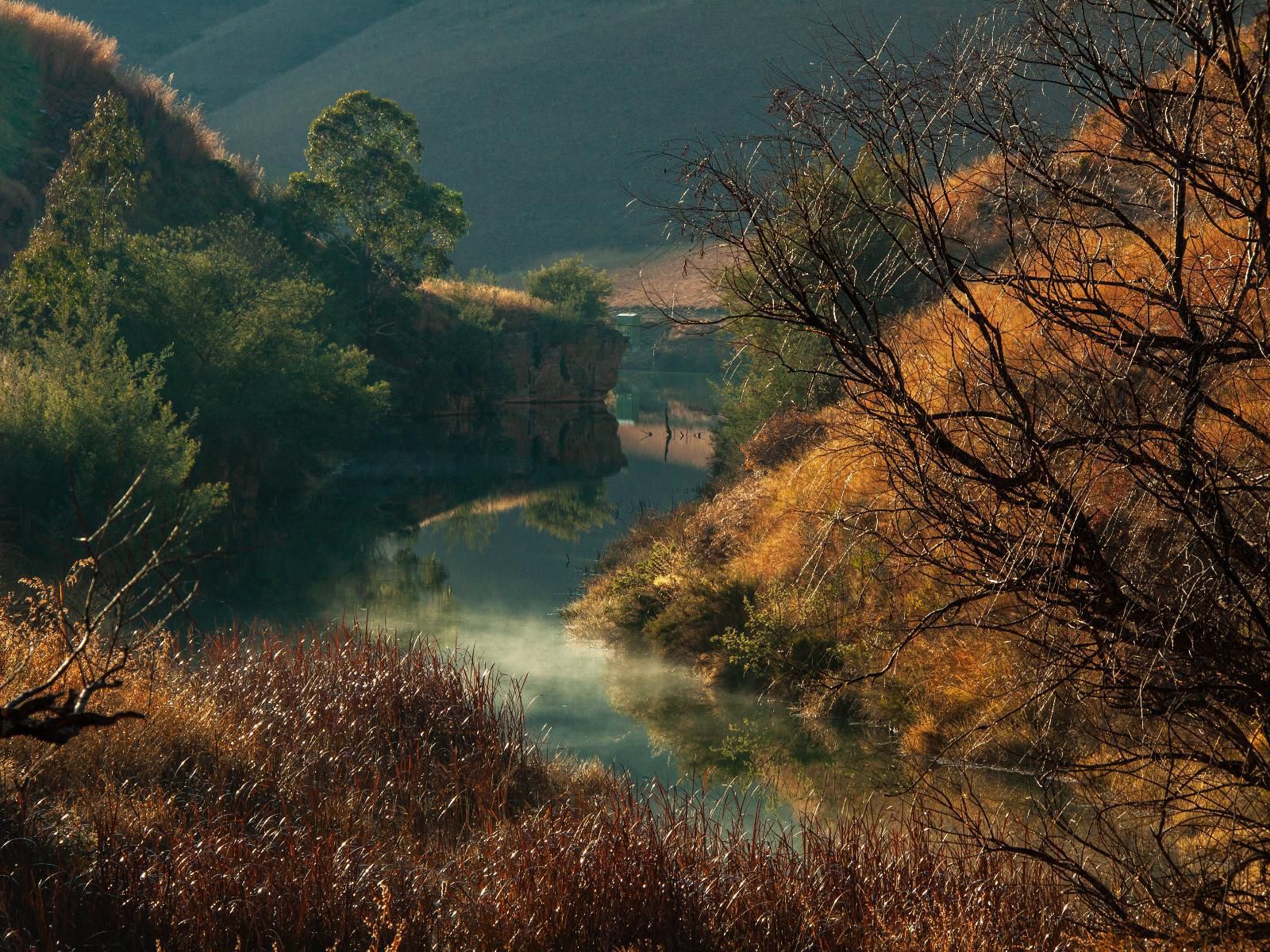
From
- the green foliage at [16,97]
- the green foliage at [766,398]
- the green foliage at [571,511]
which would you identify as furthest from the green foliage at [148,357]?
the green foliage at [766,398]

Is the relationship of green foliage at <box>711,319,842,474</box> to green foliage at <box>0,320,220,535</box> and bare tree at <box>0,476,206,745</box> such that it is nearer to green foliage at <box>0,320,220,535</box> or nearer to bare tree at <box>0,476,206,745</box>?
bare tree at <box>0,476,206,745</box>

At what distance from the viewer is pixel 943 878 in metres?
7.89

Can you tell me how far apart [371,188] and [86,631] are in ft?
172

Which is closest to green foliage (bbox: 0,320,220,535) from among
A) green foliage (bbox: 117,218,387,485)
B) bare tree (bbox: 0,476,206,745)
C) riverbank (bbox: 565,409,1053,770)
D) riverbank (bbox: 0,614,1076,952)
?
bare tree (bbox: 0,476,206,745)

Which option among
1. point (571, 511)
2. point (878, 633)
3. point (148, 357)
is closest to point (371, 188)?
point (571, 511)

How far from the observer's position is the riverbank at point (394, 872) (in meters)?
7.16

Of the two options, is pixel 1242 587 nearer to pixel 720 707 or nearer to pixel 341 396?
pixel 720 707

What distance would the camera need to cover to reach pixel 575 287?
64250 millimetres

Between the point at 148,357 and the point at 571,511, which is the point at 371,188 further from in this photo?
the point at 148,357

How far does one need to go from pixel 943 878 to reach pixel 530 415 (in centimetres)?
4716

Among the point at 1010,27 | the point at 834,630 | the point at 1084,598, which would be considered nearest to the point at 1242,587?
the point at 1084,598

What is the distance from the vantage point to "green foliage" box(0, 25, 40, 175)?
40.8 meters

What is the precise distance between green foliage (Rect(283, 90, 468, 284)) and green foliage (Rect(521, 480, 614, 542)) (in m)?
18.8

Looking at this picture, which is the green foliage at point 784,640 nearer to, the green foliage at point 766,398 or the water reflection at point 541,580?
the water reflection at point 541,580
